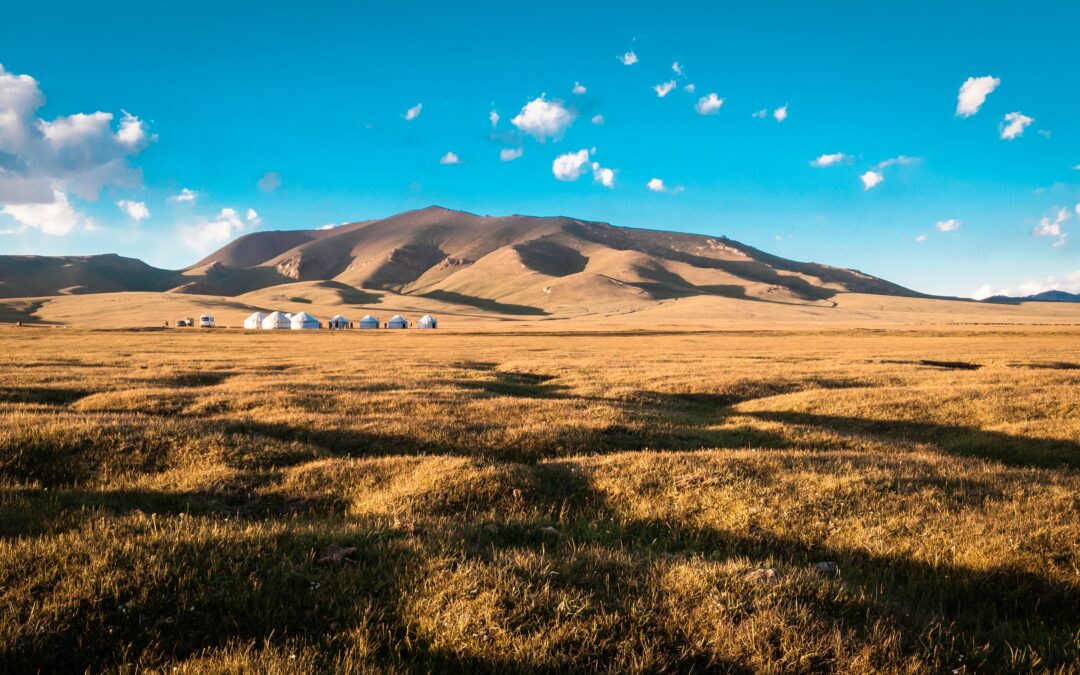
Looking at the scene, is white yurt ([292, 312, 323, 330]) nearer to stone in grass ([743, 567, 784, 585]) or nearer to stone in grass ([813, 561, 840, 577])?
stone in grass ([813, 561, 840, 577])

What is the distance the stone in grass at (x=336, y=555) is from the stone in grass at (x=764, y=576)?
4432mm

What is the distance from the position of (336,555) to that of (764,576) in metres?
4.83

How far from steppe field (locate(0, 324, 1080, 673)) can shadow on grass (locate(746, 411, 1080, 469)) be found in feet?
0.54

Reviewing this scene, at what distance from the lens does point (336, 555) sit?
21.0 feet

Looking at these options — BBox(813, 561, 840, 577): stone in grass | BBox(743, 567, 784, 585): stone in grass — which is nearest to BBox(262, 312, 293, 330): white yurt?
BBox(813, 561, 840, 577): stone in grass

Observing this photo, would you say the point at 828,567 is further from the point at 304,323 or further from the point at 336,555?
the point at 304,323

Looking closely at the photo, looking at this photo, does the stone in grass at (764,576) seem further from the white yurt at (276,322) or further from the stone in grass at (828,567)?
the white yurt at (276,322)

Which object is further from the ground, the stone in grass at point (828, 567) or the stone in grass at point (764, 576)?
the stone in grass at point (764, 576)

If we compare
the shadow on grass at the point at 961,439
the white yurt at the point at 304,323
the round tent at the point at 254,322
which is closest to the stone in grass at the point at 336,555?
the shadow on grass at the point at 961,439

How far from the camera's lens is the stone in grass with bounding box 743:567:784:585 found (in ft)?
19.8

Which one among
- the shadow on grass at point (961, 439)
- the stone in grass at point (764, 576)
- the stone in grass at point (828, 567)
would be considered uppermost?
the stone in grass at point (764, 576)

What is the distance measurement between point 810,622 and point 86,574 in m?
7.04

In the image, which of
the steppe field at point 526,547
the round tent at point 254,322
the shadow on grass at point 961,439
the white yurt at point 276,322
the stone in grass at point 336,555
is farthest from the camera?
the round tent at point 254,322

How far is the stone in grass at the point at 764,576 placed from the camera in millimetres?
6037
